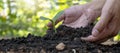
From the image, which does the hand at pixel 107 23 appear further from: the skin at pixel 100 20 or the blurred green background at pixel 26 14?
the blurred green background at pixel 26 14

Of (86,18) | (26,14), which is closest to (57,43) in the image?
(86,18)

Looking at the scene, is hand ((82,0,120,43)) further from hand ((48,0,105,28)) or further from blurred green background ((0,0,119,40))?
blurred green background ((0,0,119,40))

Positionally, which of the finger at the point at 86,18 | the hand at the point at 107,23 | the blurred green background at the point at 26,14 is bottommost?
the blurred green background at the point at 26,14

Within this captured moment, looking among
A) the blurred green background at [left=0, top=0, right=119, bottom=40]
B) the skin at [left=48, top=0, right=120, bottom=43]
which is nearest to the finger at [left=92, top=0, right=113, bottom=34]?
the skin at [left=48, top=0, right=120, bottom=43]

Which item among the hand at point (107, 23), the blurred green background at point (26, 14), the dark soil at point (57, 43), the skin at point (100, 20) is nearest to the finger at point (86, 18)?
the skin at point (100, 20)

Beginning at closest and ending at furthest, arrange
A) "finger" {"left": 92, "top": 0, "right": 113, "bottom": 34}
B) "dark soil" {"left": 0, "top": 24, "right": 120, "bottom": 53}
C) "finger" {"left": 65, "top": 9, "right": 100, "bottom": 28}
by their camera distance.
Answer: "dark soil" {"left": 0, "top": 24, "right": 120, "bottom": 53} < "finger" {"left": 92, "top": 0, "right": 113, "bottom": 34} < "finger" {"left": 65, "top": 9, "right": 100, "bottom": 28}

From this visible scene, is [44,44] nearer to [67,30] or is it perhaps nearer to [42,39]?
[42,39]
